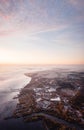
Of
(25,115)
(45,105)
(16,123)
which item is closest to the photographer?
(16,123)

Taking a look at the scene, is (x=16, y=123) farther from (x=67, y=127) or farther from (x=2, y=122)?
(x=67, y=127)

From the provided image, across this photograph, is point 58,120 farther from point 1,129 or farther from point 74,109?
point 1,129

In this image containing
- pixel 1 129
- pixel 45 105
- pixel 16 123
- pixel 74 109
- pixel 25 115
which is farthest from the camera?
pixel 45 105

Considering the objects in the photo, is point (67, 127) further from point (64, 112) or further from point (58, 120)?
point (64, 112)

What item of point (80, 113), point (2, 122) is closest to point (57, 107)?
point (80, 113)

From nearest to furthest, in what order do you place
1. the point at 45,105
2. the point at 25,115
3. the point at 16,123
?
the point at 16,123 < the point at 25,115 < the point at 45,105

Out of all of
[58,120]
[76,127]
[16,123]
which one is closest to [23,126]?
[16,123]

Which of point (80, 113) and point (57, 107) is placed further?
point (57, 107)

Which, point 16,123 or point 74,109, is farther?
point 74,109

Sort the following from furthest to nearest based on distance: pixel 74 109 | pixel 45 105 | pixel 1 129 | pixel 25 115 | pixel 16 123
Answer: pixel 45 105 < pixel 74 109 < pixel 25 115 < pixel 16 123 < pixel 1 129
